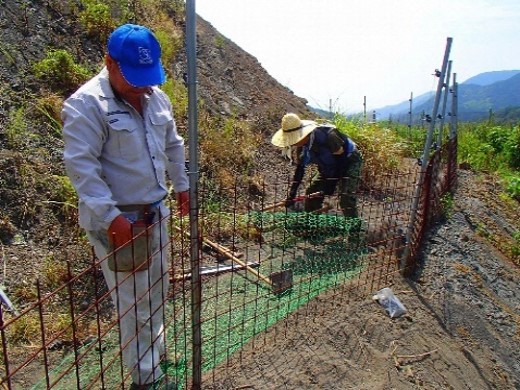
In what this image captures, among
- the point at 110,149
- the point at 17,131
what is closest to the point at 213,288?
the point at 110,149

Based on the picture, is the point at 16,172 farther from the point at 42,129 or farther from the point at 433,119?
the point at 433,119

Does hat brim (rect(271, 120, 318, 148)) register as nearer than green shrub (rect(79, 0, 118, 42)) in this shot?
Yes

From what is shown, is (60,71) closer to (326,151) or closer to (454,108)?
(326,151)

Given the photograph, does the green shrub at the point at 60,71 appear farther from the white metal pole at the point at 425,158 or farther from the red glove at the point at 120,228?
the white metal pole at the point at 425,158

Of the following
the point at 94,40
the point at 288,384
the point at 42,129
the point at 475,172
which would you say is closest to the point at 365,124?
the point at 475,172

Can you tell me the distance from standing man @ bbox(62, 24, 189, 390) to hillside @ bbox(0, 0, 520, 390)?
22.7 inches

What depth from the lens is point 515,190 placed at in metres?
7.18

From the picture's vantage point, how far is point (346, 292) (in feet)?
11.5

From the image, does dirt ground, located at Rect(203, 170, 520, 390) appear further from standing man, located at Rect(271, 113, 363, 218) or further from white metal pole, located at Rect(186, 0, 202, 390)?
standing man, located at Rect(271, 113, 363, 218)

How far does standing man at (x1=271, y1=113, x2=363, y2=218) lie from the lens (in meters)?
4.36

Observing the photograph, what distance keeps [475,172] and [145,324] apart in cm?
710

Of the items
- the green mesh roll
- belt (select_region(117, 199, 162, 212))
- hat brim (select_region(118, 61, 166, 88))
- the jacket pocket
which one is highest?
hat brim (select_region(118, 61, 166, 88))

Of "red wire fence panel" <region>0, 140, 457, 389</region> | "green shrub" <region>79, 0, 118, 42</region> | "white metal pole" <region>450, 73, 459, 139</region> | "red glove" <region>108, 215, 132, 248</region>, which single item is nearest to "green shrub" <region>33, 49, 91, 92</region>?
"green shrub" <region>79, 0, 118, 42</region>

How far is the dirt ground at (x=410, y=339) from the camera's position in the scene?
2.68 m
